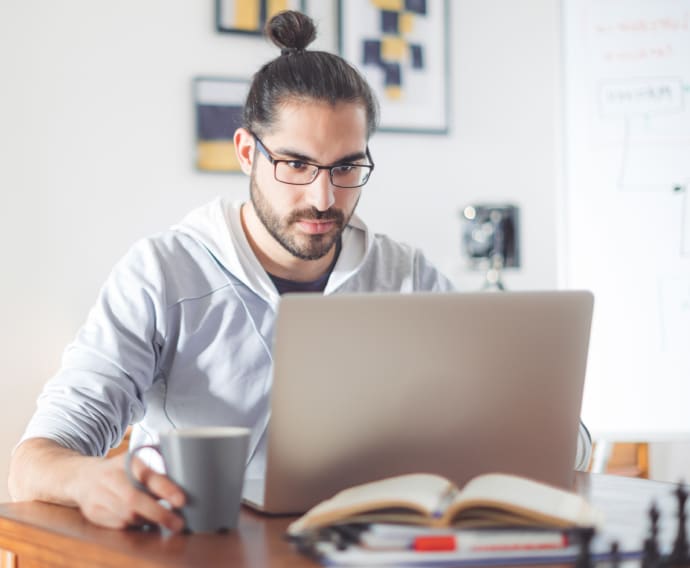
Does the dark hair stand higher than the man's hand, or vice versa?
the dark hair

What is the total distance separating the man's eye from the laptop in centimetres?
63

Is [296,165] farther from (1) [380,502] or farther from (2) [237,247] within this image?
(1) [380,502]

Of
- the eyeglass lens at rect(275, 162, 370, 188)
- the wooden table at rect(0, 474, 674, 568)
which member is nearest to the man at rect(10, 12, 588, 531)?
the eyeglass lens at rect(275, 162, 370, 188)

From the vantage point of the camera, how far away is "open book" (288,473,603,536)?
2.48 feet

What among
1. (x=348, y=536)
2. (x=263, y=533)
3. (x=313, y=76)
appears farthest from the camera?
(x=313, y=76)

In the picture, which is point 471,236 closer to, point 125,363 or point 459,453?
point 125,363

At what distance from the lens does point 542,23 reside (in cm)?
290

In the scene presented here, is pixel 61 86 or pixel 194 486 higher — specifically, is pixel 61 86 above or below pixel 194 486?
above

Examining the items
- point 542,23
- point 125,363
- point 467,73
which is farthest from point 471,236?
point 125,363

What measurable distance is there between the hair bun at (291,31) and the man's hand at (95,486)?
0.87m

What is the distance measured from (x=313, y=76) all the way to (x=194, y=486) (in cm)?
87

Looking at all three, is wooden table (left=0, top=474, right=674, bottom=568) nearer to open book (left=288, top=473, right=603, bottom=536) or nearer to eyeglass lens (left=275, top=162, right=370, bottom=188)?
open book (left=288, top=473, right=603, bottom=536)

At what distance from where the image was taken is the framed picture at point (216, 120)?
Answer: 2.51 metres

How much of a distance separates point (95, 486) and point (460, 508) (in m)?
0.37
